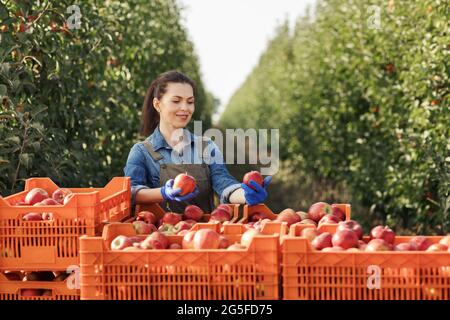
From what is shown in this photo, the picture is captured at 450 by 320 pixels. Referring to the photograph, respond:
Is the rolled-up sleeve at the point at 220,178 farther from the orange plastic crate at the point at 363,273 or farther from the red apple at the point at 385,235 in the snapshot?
the orange plastic crate at the point at 363,273

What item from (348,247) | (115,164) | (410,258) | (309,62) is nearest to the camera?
(410,258)

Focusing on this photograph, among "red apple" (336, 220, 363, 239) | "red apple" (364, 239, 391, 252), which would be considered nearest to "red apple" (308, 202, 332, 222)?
"red apple" (336, 220, 363, 239)

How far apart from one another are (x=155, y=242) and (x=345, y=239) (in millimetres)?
687

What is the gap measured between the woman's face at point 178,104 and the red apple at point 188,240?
1472mm

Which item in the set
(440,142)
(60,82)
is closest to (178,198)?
(60,82)

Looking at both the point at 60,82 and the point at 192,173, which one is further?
Result: the point at 60,82

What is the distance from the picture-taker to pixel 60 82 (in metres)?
5.69

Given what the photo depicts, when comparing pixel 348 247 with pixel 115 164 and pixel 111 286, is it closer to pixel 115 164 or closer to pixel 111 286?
pixel 111 286

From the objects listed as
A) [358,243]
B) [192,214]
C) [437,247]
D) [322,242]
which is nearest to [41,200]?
[192,214]

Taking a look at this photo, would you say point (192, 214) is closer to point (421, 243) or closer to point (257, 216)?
point (257, 216)

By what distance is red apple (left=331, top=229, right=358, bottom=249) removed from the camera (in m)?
3.12

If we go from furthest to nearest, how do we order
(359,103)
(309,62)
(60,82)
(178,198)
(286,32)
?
1. (286,32)
2. (309,62)
3. (359,103)
4. (60,82)
5. (178,198)

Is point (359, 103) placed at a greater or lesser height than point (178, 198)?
greater

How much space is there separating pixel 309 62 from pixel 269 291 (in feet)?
36.2
